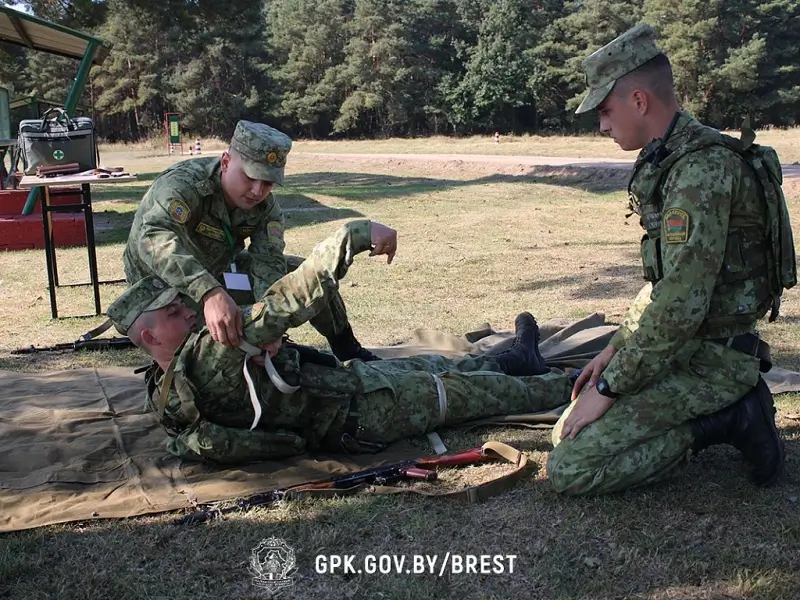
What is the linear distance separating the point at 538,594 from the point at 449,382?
151cm

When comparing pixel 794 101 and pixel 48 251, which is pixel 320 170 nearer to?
pixel 48 251

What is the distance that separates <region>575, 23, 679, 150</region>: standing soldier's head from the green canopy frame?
8.47m

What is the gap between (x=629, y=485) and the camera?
325cm

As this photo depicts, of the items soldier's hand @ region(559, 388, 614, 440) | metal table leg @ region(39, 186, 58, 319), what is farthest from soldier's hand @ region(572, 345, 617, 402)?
metal table leg @ region(39, 186, 58, 319)

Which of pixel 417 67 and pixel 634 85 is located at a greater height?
pixel 417 67

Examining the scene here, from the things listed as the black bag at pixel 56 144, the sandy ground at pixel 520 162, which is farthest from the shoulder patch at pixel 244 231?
the sandy ground at pixel 520 162

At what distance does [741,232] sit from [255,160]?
7.36 ft

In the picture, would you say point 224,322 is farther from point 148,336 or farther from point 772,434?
point 772,434

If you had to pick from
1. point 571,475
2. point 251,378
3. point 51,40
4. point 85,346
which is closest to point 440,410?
point 571,475

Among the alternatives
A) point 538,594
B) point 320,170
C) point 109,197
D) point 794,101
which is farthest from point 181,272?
point 794,101

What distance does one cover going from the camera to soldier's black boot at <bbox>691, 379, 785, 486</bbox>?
3.22m

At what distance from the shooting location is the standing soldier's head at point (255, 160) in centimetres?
397

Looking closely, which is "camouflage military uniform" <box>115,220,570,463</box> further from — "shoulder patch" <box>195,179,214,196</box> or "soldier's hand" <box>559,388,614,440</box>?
"shoulder patch" <box>195,179,214,196</box>

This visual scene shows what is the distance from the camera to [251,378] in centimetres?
337
